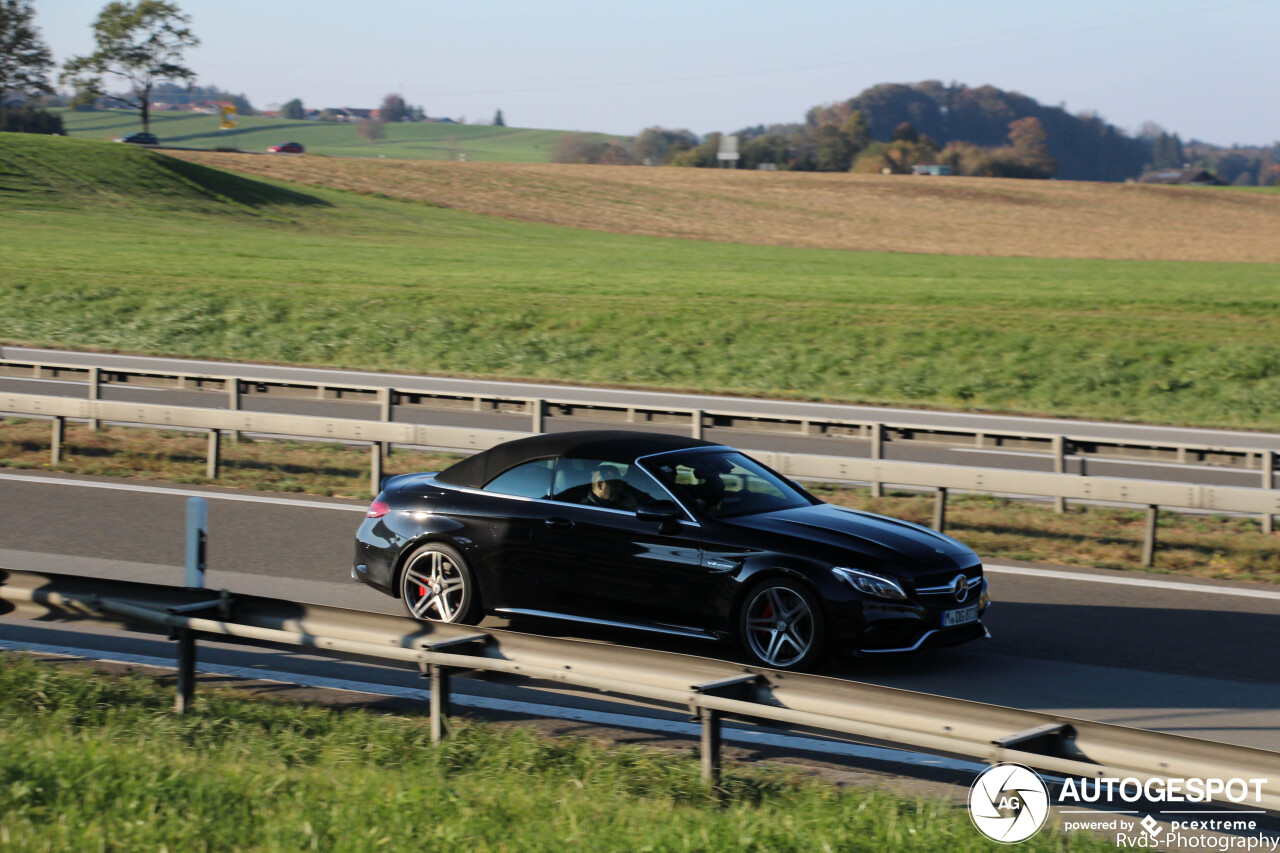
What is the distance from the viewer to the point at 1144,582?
1057 centimetres

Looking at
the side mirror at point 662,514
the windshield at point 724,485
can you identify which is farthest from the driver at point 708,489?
the side mirror at point 662,514

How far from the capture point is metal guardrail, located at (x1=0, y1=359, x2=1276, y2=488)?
14.1 meters

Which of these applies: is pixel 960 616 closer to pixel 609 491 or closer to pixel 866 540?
pixel 866 540

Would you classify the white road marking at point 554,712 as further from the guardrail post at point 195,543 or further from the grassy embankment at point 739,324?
the grassy embankment at point 739,324

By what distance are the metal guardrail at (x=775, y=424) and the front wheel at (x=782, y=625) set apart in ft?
21.5

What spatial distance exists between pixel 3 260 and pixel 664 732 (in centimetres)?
3649

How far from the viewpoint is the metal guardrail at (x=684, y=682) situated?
465 centimetres

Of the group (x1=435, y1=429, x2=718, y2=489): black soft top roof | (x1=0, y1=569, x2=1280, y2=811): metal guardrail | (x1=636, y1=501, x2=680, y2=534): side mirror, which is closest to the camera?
(x1=0, y1=569, x2=1280, y2=811): metal guardrail

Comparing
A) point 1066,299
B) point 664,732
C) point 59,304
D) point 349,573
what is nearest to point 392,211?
point 59,304

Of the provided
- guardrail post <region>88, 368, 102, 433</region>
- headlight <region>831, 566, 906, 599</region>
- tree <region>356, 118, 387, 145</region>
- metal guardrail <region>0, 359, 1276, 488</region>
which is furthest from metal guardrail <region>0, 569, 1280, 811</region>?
tree <region>356, 118, 387, 145</region>

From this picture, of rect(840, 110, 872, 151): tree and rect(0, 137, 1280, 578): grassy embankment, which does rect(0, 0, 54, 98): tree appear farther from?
rect(840, 110, 872, 151): tree

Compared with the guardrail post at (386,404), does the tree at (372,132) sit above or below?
above

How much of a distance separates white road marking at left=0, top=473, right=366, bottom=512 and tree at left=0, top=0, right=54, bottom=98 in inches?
3412

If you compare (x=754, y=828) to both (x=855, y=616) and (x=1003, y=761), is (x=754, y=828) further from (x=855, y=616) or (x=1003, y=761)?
(x=855, y=616)
